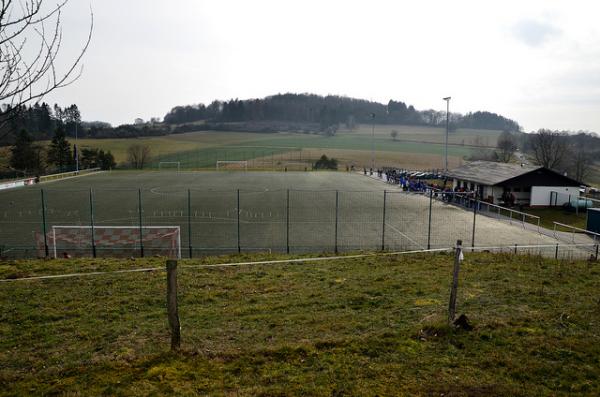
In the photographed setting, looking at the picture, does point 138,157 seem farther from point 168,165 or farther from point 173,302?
point 173,302

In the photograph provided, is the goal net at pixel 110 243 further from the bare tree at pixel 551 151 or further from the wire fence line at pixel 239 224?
the bare tree at pixel 551 151

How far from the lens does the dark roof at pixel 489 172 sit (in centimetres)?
4039

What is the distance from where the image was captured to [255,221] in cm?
2892

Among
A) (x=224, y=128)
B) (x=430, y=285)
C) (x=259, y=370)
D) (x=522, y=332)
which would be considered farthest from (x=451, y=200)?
(x=224, y=128)

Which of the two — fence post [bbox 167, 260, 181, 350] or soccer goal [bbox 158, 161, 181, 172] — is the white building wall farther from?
soccer goal [bbox 158, 161, 181, 172]

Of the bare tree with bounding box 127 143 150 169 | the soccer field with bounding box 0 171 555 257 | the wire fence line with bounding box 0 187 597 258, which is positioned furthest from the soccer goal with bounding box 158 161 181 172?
the wire fence line with bounding box 0 187 597 258

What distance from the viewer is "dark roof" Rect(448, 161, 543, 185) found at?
4039cm

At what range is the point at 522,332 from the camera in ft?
24.0

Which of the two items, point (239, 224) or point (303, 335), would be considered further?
point (239, 224)

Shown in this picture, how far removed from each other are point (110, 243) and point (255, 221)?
10.0 meters

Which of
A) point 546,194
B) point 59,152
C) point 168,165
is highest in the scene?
point 59,152

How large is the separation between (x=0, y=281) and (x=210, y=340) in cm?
675

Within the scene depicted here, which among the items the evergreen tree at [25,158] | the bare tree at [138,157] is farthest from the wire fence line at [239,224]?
the bare tree at [138,157]

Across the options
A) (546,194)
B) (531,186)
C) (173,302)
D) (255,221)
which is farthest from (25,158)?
(173,302)
